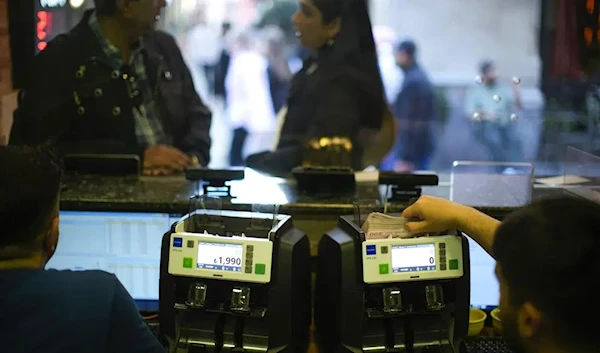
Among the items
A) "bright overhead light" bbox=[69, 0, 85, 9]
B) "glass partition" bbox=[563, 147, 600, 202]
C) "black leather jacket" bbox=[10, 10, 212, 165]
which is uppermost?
"bright overhead light" bbox=[69, 0, 85, 9]

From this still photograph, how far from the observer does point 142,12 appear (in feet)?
10.9

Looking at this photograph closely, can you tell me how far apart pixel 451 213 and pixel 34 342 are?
847 millimetres

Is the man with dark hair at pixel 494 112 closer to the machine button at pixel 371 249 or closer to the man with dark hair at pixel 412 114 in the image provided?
the man with dark hair at pixel 412 114

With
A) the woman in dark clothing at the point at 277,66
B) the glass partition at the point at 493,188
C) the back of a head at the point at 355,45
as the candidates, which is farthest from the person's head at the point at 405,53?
the glass partition at the point at 493,188

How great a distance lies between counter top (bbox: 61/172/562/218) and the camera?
6.21 feet

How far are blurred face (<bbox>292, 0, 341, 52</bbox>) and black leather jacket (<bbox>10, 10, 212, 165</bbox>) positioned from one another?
652mm

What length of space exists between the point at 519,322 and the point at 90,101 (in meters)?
2.42

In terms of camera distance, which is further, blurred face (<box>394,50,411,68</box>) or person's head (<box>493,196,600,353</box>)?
blurred face (<box>394,50,411,68</box>)

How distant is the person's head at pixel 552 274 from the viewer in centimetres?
95

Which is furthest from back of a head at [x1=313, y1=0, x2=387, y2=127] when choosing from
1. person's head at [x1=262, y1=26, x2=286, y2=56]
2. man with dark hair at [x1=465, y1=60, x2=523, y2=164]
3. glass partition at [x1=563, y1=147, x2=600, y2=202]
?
glass partition at [x1=563, y1=147, x2=600, y2=202]

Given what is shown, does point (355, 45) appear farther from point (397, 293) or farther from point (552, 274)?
point (552, 274)

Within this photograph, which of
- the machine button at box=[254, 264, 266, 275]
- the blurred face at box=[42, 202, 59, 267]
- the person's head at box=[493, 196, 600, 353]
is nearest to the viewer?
the person's head at box=[493, 196, 600, 353]

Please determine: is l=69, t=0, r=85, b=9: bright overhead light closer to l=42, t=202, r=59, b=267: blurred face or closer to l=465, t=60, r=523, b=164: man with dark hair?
l=465, t=60, r=523, b=164: man with dark hair

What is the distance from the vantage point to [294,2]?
3.56 meters
